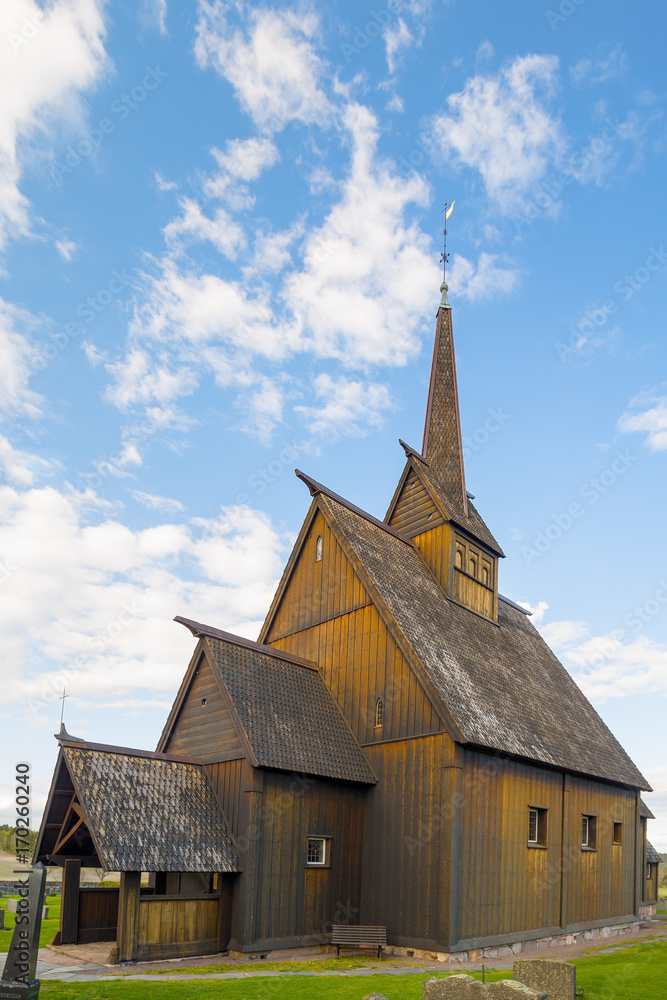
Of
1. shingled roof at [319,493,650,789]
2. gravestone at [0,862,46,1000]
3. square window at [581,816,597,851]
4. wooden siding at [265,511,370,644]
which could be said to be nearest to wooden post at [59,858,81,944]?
gravestone at [0,862,46,1000]

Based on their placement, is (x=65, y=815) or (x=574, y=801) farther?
(x=574, y=801)

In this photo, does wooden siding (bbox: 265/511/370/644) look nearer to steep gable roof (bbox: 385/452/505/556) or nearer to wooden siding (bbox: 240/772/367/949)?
steep gable roof (bbox: 385/452/505/556)

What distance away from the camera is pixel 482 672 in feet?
77.0

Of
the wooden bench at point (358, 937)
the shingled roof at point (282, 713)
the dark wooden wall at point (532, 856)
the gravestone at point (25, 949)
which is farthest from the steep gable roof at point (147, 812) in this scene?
the dark wooden wall at point (532, 856)

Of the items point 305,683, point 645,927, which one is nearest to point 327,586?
point 305,683

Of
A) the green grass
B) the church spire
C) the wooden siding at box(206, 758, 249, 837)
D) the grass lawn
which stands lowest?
the green grass

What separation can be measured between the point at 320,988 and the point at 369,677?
9.06 m

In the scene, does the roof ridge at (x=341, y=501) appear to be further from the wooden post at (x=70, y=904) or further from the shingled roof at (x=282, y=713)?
the wooden post at (x=70, y=904)

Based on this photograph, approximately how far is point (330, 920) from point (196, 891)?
10.7 feet

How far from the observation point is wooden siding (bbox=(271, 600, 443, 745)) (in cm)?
2016

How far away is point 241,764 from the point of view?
18.2 meters

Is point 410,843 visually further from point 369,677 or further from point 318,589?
point 318,589

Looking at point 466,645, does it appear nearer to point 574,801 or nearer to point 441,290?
point 574,801

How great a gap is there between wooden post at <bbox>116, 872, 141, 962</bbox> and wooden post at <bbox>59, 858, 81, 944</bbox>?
2.61 meters
